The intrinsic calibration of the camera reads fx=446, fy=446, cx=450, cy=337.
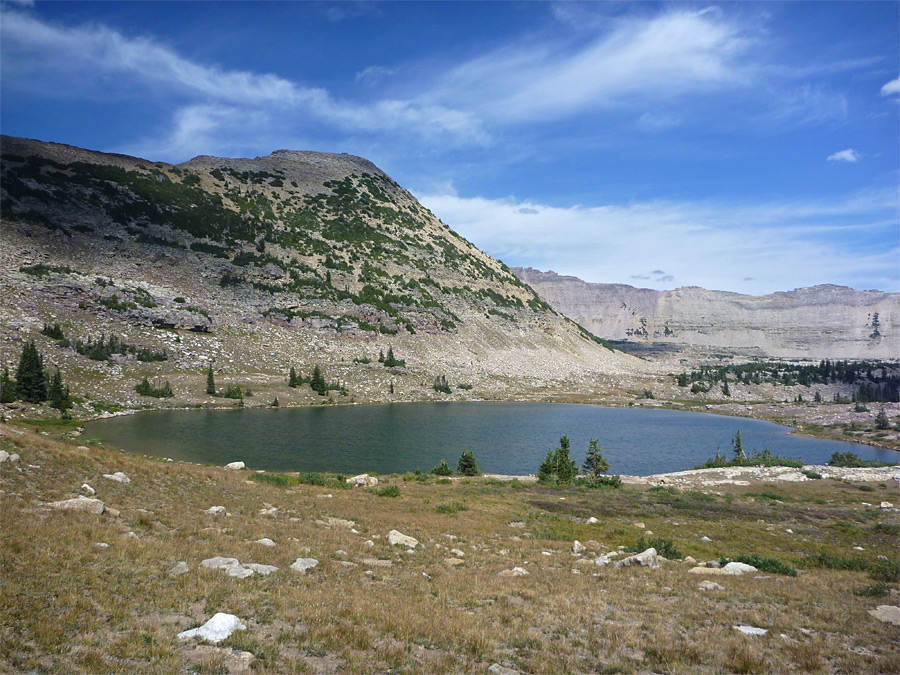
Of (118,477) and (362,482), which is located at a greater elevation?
(118,477)

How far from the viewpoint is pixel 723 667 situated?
898 cm

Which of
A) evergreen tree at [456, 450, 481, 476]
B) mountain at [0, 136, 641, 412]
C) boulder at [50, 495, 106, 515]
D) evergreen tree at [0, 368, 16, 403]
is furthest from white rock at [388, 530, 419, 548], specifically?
mountain at [0, 136, 641, 412]

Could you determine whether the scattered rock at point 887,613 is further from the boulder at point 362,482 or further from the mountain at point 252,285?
the mountain at point 252,285

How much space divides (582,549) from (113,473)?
2166 centimetres

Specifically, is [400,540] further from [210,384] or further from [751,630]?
[210,384]

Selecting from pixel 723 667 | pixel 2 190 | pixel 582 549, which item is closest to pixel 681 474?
pixel 582 549

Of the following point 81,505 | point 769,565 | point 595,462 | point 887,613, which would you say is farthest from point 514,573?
point 595,462

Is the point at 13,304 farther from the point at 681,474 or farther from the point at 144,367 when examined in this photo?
the point at 681,474

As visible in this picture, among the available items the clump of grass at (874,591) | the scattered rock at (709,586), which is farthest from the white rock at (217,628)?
the clump of grass at (874,591)

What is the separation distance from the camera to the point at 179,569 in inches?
438

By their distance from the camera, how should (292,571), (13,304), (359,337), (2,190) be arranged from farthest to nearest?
(359,337), (2,190), (13,304), (292,571)

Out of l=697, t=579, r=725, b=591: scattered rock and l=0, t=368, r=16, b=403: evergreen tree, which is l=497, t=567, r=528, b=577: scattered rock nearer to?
l=697, t=579, r=725, b=591: scattered rock

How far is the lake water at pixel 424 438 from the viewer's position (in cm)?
4753

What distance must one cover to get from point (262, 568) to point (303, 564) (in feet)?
4.23
